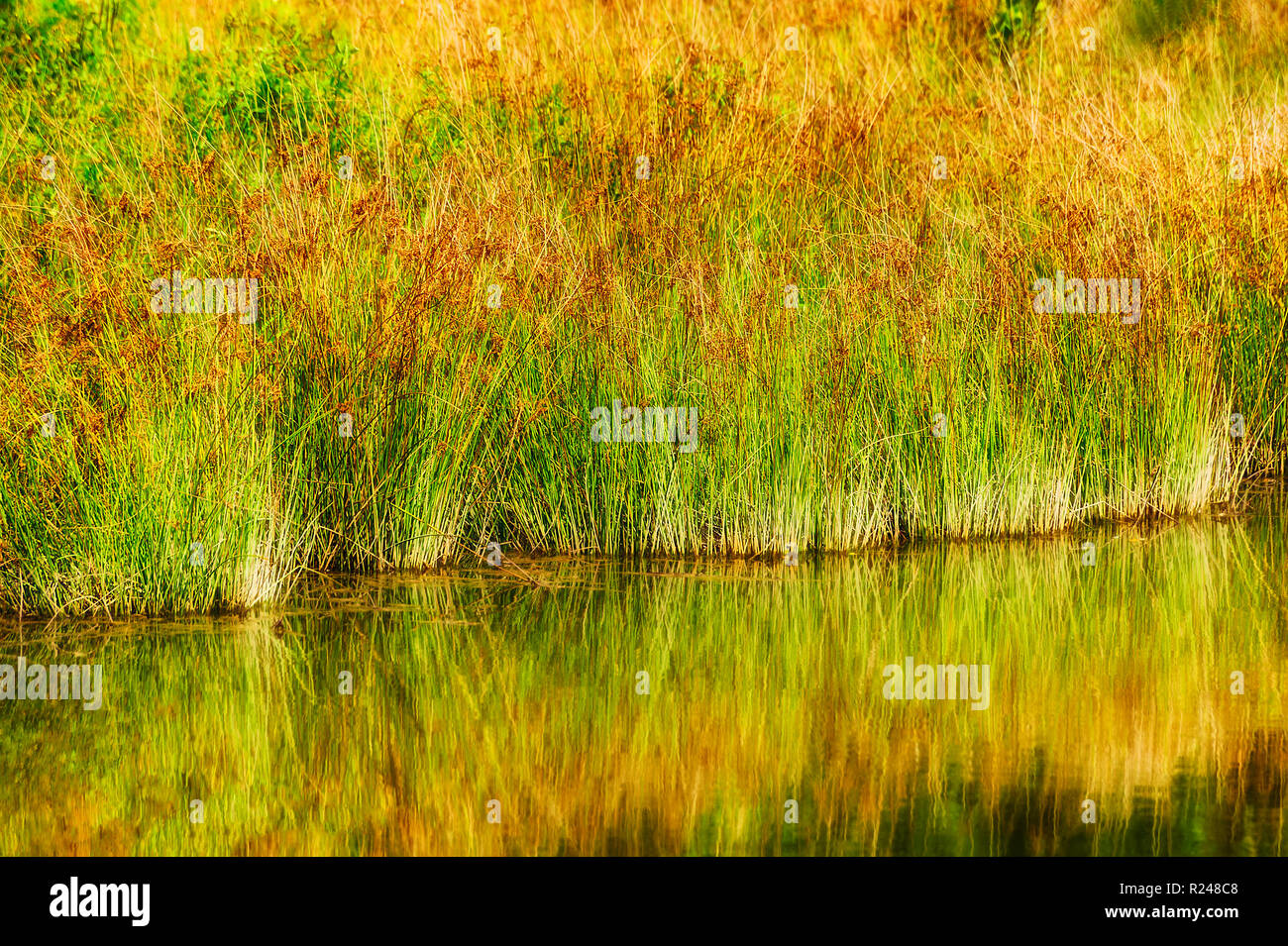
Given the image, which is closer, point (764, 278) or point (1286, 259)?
point (764, 278)

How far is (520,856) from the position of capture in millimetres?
4164

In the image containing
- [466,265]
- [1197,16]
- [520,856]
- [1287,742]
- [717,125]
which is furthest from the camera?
[1197,16]

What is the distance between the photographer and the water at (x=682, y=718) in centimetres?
434

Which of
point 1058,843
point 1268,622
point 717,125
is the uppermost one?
point 717,125

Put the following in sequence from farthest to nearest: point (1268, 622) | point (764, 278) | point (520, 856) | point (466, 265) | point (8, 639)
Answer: point (764, 278), point (466, 265), point (1268, 622), point (8, 639), point (520, 856)

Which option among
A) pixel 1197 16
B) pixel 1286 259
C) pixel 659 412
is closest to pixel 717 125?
pixel 659 412

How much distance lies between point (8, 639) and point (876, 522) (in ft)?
12.2

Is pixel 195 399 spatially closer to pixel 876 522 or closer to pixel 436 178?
pixel 436 178

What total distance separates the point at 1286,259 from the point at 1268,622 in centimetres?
328

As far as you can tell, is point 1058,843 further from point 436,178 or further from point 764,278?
point 436,178

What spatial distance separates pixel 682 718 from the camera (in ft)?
17.0

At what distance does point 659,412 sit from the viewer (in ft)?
23.3

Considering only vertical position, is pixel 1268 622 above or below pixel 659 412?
below

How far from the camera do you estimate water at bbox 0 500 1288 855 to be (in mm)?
4336
